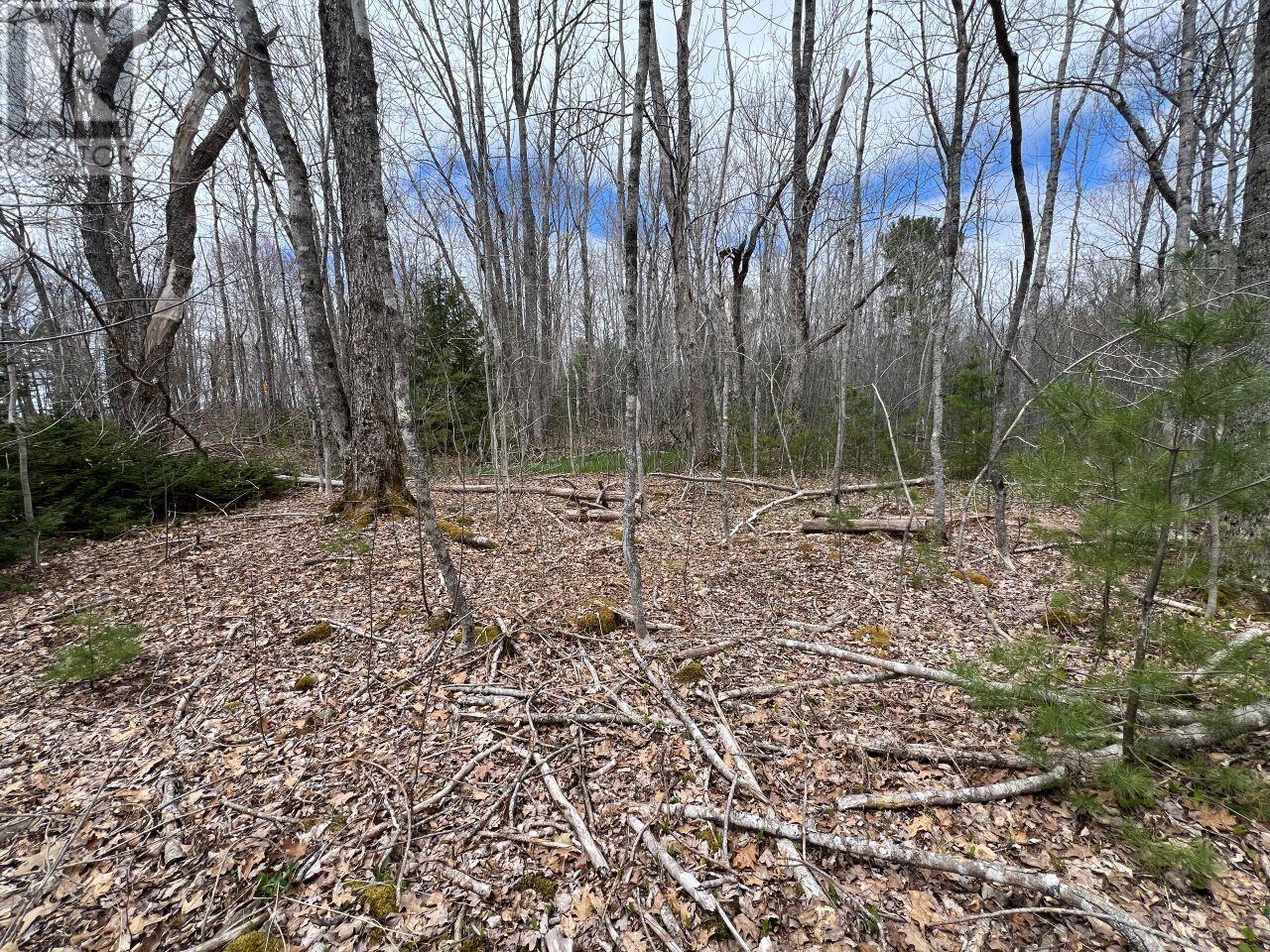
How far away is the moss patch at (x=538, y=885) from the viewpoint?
1.88 meters

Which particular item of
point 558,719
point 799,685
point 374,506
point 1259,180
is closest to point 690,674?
point 799,685

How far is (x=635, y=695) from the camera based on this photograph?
2.95 meters

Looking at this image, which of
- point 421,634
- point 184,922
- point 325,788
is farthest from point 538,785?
point 421,634

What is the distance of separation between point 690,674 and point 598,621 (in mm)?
907

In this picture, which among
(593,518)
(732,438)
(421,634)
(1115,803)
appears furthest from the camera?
(732,438)

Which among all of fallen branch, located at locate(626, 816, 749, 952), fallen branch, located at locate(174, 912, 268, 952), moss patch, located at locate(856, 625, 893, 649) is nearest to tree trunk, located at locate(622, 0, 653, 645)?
fallen branch, located at locate(626, 816, 749, 952)

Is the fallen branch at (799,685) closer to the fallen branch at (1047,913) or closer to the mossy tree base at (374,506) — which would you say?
the fallen branch at (1047,913)

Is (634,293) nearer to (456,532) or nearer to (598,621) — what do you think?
(598,621)

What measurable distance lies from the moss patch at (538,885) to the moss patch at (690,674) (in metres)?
1.32

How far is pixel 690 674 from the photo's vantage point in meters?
3.08

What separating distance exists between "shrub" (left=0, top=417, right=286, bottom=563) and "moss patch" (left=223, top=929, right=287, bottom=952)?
181 inches

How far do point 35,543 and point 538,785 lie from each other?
17.8 feet

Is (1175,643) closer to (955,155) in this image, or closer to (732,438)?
(955,155)

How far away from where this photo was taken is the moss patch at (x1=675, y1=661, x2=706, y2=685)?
305cm
